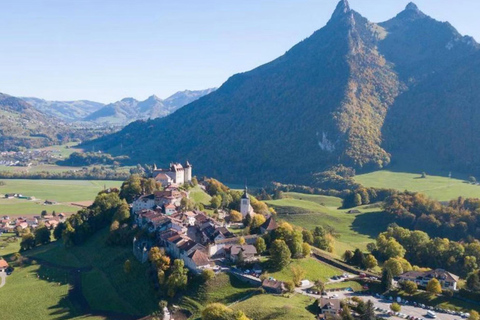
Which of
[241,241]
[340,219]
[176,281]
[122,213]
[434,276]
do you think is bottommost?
[340,219]

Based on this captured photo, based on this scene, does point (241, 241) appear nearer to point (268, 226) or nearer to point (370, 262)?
point (268, 226)

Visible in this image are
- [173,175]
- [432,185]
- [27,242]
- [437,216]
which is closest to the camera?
[27,242]

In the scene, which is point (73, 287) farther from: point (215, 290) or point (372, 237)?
point (372, 237)

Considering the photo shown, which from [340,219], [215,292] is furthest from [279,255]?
[340,219]

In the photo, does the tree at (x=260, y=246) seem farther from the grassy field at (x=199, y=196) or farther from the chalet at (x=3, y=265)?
the chalet at (x=3, y=265)

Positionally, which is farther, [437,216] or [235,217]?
[437,216]
